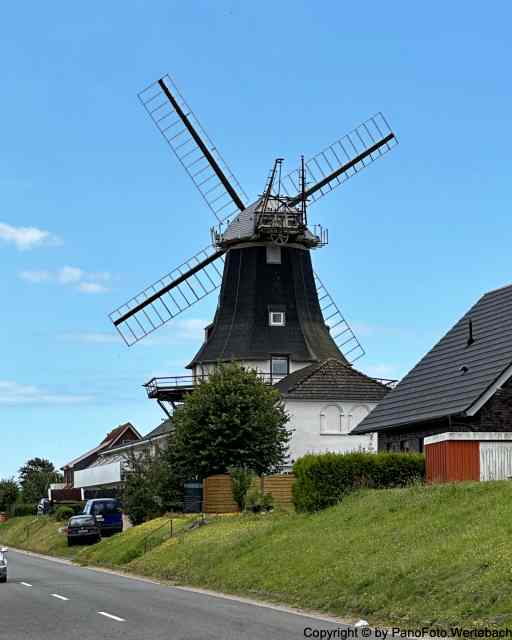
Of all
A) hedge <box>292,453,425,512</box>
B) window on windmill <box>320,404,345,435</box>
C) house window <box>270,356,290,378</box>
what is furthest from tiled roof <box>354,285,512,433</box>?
house window <box>270,356,290,378</box>

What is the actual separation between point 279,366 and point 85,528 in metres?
18.0

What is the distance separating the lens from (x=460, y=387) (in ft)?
134

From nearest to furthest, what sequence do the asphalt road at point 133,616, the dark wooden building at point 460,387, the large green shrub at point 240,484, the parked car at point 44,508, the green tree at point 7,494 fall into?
the asphalt road at point 133,616
the dark wooden building at point 460,387
the large green shrub at point 240,484
the parked car at point 44,508
the green tree at point 7,494

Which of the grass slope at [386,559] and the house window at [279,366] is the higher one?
the house window at [279,366]

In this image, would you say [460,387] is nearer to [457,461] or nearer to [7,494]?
[457,461]

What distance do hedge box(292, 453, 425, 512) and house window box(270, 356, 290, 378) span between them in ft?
118

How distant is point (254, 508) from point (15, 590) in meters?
17.4

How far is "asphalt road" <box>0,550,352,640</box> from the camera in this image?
63.4ft

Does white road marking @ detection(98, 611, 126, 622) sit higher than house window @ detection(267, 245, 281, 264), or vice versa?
house window @ detection(267, 245, 281, 264)

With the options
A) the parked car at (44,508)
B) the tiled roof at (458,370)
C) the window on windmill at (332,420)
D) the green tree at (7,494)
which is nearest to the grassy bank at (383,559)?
the tiled roof at (458,370)

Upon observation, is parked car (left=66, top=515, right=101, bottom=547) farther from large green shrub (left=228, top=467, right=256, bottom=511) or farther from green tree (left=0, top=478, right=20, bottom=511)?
green tree (left=0, top=478, right=20, bottom=511)

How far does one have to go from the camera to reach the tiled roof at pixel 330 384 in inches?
2758

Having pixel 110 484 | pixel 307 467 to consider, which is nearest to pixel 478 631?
pixel 307 467

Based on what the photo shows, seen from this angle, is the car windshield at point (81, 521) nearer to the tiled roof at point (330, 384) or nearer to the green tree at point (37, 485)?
the tiled roof at point (330, 384)
